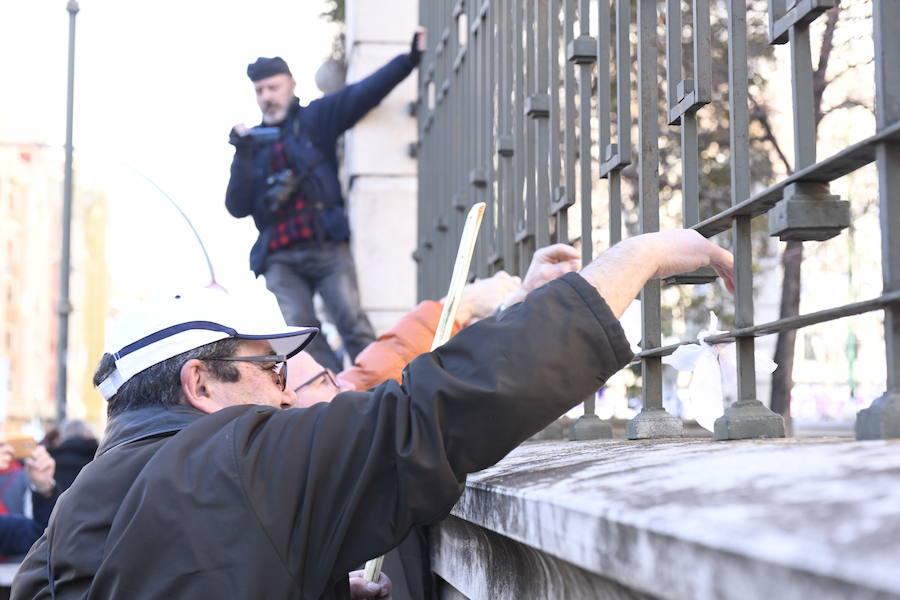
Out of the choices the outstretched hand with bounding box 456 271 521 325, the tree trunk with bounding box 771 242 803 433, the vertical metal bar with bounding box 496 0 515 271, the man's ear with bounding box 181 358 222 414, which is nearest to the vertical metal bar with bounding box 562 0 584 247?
the outstretched hand with bounding box 456 271 521 325

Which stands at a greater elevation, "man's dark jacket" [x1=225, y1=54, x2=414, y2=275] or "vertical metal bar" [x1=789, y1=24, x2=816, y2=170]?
"man's dark jacket" [x1=225, y1=54, x2=414, y2=275]

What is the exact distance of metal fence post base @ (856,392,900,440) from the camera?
5.72 ft

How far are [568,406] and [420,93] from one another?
652 centimetres

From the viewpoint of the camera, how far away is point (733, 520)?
1.20 metres

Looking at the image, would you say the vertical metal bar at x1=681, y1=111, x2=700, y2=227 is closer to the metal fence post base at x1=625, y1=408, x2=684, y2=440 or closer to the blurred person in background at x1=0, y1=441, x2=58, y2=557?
the metal fence post base at x1=625, y1=408, x2=684, y2=440

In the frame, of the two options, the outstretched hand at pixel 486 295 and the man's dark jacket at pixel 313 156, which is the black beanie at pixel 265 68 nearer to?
the man's dark jacket at pixel 313 156

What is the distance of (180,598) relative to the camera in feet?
7.29

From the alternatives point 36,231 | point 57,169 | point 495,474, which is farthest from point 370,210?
→ point 57,169

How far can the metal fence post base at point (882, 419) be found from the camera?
1.74m

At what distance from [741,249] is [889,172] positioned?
0.65 meters

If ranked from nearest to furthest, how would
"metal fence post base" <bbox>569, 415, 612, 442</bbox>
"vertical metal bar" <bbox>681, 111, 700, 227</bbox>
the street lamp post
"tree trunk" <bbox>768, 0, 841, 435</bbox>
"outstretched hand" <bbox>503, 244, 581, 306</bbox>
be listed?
"vertical metal bar" <bbox>681, 111, 700, 227</bbox> < "outstretched hand" <bbox>503, 244, 581, 306</bbox> < "metal fence post base" <bbox>569, 415, 612, 442</bbox> < "tree trunk" <bbox>768, 0, 841, 435</bbox> < the street lamp post

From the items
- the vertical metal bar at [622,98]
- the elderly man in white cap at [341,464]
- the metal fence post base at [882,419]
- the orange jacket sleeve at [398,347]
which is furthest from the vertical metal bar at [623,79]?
the orange jacket sleeve at [398,347]

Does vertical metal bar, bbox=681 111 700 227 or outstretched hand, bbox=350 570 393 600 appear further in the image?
outstretched hand, bbox=350 570 393 600

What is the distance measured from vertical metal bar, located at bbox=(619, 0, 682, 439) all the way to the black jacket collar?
1.00 m
